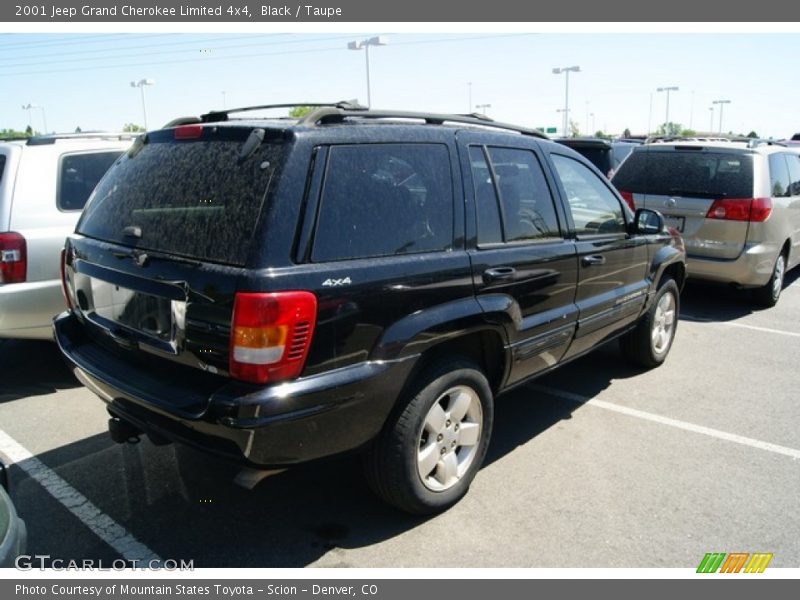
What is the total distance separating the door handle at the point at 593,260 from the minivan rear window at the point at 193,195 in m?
2.22

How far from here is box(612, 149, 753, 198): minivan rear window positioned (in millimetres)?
6949

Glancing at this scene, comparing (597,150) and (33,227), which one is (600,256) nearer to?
(33,227)

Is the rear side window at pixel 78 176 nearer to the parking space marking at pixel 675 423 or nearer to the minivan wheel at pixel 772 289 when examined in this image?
the parking space marking at pixel 675 423

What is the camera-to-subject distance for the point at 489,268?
3.30 metres

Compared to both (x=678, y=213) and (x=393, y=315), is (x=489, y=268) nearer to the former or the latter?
(x=393, y=315)

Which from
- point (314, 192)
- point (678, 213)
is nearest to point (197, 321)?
point (314, 192)

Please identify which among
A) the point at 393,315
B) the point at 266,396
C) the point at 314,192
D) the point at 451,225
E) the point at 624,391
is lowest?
the point at 624,391

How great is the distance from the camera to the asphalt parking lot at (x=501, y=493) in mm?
2969

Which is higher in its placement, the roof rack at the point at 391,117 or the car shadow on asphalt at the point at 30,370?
the roof rack at the point at 391,117

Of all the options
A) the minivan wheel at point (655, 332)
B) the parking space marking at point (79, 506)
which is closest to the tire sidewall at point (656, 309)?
the minivan wheel at point (655, 332)

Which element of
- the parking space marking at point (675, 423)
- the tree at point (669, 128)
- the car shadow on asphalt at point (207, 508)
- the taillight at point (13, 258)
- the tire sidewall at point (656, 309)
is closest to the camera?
the car shadow on asphalt at point (207, 508)

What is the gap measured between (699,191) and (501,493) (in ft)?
16.6

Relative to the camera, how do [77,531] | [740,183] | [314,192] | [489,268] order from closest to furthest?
[314,192]
[77,531]
[489,268]
[740,183]
